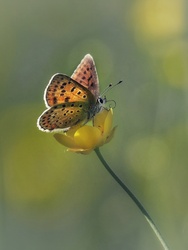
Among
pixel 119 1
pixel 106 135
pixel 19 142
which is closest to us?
pixel 106 135

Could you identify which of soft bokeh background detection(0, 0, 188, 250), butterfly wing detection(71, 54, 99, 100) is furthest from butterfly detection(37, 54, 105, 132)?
soft bokeh background detection(0, 0, 188, 250)

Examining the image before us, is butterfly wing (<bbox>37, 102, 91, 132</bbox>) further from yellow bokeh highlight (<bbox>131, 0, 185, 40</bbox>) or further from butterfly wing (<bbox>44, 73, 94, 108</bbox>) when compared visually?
yellow bokeh highlight (<bbox>131, 0, 185, 40</bbox>)

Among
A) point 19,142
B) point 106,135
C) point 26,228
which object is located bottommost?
point 26,228

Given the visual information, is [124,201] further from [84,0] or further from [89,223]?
[84,0]

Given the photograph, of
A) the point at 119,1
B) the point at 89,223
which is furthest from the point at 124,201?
the point at 119,1

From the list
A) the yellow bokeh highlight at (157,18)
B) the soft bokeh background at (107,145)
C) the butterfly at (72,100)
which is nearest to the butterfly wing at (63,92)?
the butterfly at (72,100)

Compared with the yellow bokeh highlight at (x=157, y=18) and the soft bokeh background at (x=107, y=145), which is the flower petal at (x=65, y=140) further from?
the yellow bokeh highlight at (x=157, y=18)
